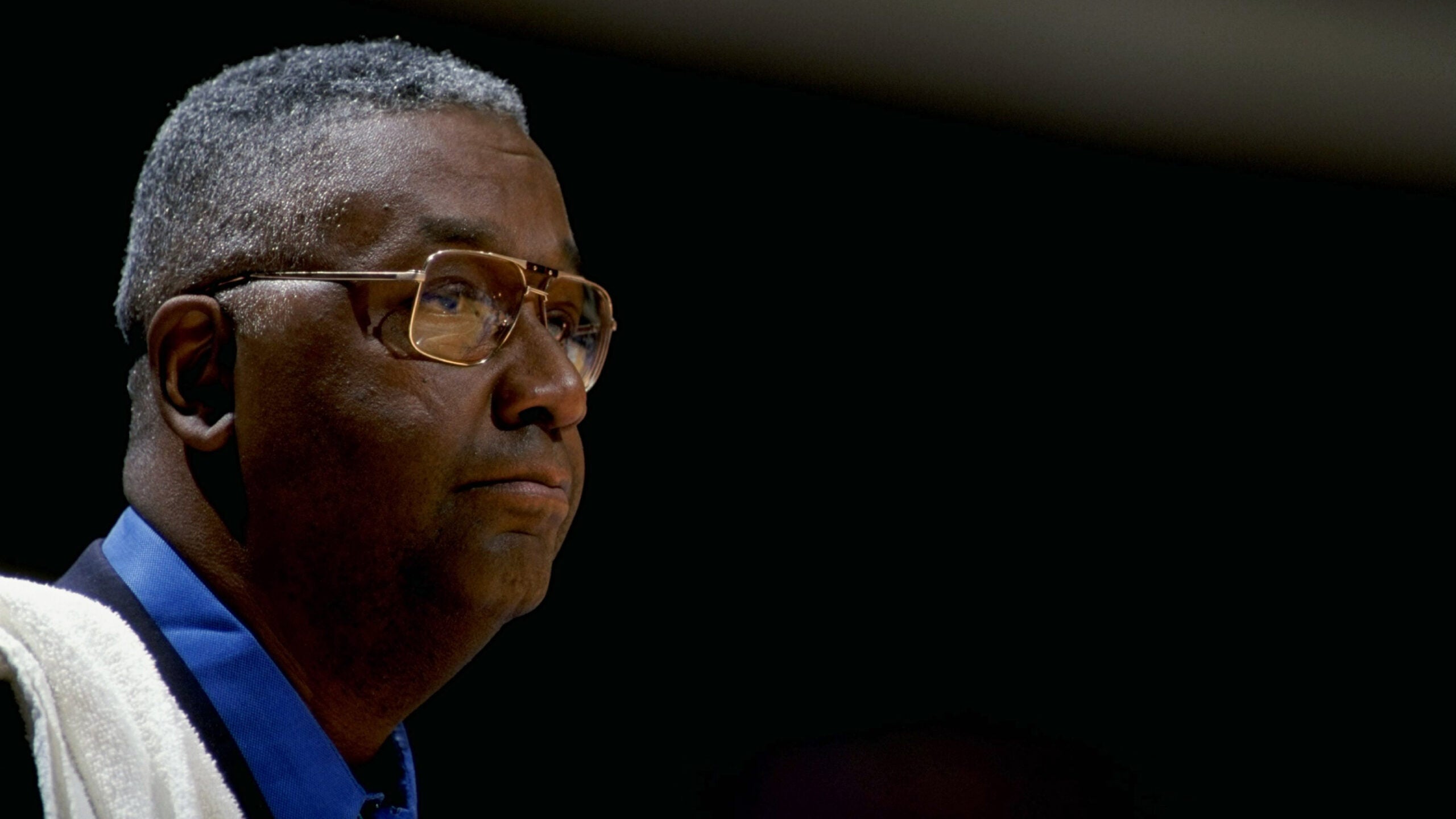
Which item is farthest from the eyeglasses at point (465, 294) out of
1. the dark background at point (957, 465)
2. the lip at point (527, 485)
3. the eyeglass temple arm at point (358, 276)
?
the dark background at point (957, 465)

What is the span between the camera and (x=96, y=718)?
937 mm

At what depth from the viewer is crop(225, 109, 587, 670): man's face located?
1.11m

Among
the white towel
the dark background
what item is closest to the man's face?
the white towel

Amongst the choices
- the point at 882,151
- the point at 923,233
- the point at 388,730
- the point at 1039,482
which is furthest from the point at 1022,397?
the point at 388,730

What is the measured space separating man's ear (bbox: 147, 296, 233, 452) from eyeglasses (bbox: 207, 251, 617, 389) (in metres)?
0.03

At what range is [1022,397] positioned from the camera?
7.19ft

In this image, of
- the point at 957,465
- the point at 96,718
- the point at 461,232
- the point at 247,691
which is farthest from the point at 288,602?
the point at 957,465

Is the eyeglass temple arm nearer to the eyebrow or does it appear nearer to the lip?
the eyebrow

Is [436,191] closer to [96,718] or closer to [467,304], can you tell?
[467,304]

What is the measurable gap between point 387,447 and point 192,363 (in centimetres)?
21

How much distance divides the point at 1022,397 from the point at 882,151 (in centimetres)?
47

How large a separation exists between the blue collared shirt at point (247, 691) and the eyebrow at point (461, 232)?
0.35 metres

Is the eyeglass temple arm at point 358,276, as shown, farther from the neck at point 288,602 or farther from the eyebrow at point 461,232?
the neck at point 288,602

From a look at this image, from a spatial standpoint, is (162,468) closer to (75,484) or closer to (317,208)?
(317,208)
